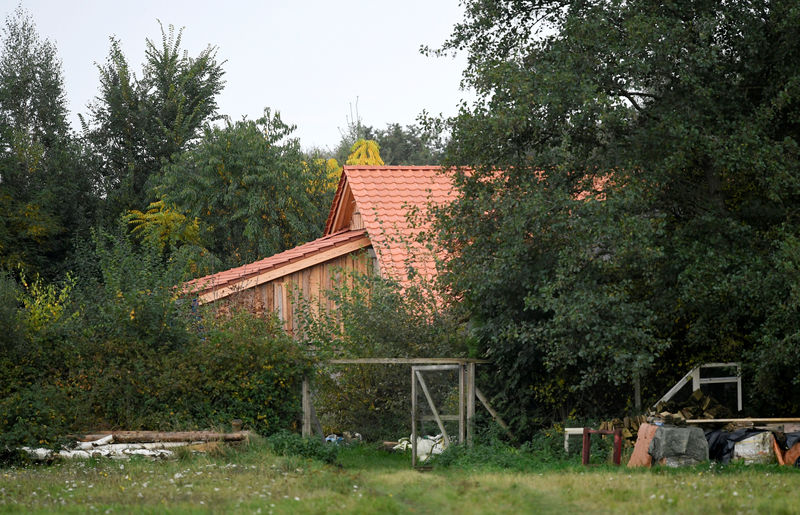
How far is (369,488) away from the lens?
12.2 m

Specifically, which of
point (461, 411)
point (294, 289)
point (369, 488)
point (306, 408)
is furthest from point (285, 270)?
point (369, 488)

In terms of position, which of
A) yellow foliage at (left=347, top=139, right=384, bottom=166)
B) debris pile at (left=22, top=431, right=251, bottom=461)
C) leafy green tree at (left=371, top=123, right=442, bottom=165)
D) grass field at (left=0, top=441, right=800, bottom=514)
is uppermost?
leafy green tree at (left=371, top=123, right=442, bottom=165)

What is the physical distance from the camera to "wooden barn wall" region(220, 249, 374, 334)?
71.6 ft

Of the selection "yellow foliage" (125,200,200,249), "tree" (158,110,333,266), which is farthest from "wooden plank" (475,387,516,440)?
"yellow foliage" (125,200,200,249)

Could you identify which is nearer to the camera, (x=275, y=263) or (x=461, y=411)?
(x=461, y=411)

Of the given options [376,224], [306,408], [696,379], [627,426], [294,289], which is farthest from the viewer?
[376,224]

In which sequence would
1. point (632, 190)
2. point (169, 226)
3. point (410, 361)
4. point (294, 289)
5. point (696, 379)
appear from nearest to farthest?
point (632, 190), point (696, 379), point (410, 361), point (294, 289), point (169, 226)

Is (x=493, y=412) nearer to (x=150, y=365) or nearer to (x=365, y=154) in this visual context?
(x=150, y=365)

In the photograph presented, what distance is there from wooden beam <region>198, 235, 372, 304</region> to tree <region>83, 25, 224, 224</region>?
47.8 ft

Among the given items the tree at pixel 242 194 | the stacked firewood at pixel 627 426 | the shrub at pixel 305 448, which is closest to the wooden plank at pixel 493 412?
the stacked firewood at pixel 627 426

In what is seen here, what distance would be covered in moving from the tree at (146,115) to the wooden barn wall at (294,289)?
47.8 feet

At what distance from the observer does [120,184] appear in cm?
3675

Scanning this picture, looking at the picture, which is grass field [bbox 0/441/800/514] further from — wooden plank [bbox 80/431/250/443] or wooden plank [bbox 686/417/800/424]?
wooden plank [bbox 686/417/800/424]

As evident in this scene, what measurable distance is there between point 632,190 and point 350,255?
10.2m
